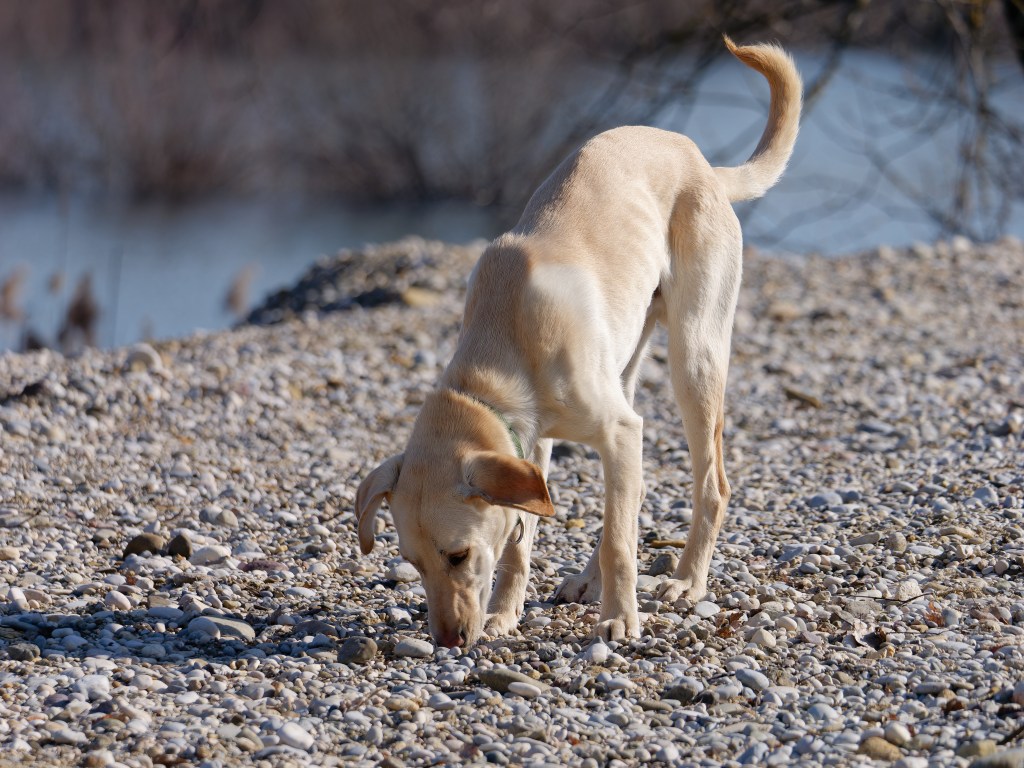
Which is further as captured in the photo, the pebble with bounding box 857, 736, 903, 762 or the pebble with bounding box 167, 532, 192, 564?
the pebble with bounding box 167, 532, 192, 564

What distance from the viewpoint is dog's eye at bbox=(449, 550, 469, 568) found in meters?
3.85

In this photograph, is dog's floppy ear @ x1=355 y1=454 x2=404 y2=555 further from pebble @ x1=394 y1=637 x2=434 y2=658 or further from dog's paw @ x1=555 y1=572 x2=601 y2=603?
dog's paw @ x1=555 y1=572 x2=601 y2=603

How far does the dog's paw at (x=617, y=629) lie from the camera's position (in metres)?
3.97

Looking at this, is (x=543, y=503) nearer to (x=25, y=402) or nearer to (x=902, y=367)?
(x=25, y=402)

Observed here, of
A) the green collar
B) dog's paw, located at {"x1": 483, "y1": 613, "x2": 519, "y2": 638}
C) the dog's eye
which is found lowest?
dog's paw, located at {"x1": 483, "y1": 613, "x2": 519, "y2": 638}

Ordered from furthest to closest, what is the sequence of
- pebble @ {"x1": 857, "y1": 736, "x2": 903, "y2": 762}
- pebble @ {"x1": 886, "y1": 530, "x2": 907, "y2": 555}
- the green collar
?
pebble @ {"x1": 886, "y1": 530, "x2": 907, "y2": 555}, the green collar, pebble @ {"x1": 857, "y1": 736, "x2": 903, "y2": 762}

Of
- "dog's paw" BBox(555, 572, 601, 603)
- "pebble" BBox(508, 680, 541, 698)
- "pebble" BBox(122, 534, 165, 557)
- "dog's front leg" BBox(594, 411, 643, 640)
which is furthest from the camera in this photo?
"pebble" BBox(122, 534, 165, 557)

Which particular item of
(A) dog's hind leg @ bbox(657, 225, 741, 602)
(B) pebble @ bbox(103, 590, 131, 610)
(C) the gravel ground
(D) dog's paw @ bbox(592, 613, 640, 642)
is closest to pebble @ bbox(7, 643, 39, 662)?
(C) the gravel ground

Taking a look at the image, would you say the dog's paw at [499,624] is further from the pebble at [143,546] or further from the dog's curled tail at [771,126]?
the dog's curled tail at [771,126]

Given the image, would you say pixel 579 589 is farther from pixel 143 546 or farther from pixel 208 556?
pixel 143 546

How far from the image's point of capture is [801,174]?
63.3 ft

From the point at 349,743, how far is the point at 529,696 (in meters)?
0.56

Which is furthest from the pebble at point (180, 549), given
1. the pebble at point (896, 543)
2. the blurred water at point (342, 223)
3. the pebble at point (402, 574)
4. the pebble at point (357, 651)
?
the blurred water at point (342, 223)

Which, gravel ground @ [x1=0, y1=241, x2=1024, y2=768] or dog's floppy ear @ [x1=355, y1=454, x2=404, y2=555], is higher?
dog's floppy ear @ [x1=355, y1=454, x2=404, y2=555]
